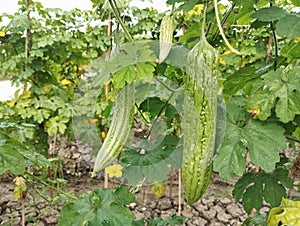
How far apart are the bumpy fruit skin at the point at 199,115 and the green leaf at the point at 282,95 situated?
1.07 feet

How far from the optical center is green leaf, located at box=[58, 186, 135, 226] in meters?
1.17

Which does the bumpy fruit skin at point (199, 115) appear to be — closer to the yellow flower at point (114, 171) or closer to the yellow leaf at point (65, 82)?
the yellow flower at point (114, 171)

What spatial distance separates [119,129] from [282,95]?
451 mm

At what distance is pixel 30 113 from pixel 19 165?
5.01 feet

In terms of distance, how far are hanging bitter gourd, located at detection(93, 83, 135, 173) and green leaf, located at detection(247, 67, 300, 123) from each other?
38 centimetres

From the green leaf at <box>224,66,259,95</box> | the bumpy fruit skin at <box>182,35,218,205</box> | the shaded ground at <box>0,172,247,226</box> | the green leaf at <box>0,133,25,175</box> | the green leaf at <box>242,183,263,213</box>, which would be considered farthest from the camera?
the shaded ground at <box>0,172,247,226</box>

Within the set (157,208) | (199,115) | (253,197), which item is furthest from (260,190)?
(157,208)

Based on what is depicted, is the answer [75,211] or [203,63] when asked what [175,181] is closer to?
[75,211]

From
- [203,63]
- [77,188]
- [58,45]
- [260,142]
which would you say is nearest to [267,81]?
[260,142]

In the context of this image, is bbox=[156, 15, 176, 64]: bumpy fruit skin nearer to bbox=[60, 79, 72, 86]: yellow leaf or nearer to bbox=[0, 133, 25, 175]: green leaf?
bbox=[0, 133, 25, 175]: green leaf

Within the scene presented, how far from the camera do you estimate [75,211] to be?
120cm

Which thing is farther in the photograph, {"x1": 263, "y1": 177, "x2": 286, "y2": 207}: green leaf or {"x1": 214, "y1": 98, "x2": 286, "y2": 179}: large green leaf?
{"x1": 263, "y1": 177, "x2": 286, "y2": 207}: green leaf

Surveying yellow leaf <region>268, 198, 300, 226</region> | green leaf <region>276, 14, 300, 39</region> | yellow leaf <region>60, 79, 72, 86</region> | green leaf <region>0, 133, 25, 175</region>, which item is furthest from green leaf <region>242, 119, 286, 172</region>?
yellow leaf <region>60, 79, 72, 86</region>

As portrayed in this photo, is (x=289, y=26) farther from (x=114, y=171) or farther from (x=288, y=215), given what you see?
(x=114, y=171)
